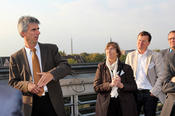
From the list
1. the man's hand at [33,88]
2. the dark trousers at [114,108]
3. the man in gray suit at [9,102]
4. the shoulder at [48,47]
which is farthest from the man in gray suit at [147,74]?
the man in gray suit at [9,102]

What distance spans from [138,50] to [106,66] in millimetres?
697

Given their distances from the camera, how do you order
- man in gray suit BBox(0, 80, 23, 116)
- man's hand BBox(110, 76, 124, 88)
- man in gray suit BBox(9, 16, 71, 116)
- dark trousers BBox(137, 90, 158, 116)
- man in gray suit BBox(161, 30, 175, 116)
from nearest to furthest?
man in gray suit BBox(0, 80, 23, 116) → man in gray suit BBox(9, 16, 71, 116) → man in gray suit BBox(161, 30, 175, 116) → man's hand BBox(110, 76, 124, 88) → dark trousers BBox(137, 90, 158, 116)

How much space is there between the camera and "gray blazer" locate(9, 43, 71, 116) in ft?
7.77

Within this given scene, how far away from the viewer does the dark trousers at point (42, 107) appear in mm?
2383

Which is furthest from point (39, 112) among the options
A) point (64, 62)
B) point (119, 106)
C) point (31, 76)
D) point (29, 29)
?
point (119, 106)

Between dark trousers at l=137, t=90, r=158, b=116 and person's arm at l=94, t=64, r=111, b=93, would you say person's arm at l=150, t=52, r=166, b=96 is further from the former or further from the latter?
person's arm at l=94, t=64, r=111, b=93

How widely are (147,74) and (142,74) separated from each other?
0.26 feet

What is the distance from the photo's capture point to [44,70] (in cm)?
244

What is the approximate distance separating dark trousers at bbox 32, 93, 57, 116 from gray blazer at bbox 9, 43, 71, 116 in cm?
6

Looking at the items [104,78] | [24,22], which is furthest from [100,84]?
[24,22]

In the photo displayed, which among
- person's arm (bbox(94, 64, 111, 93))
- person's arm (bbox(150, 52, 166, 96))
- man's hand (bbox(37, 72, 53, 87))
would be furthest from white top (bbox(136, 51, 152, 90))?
man's hand (bbox(37, 72, 53, 87))

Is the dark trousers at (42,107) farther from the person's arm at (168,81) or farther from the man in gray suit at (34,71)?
the person's arm at (168,81)

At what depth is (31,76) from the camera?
95.2 inches

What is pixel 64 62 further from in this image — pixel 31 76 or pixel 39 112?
pixel 39 112
